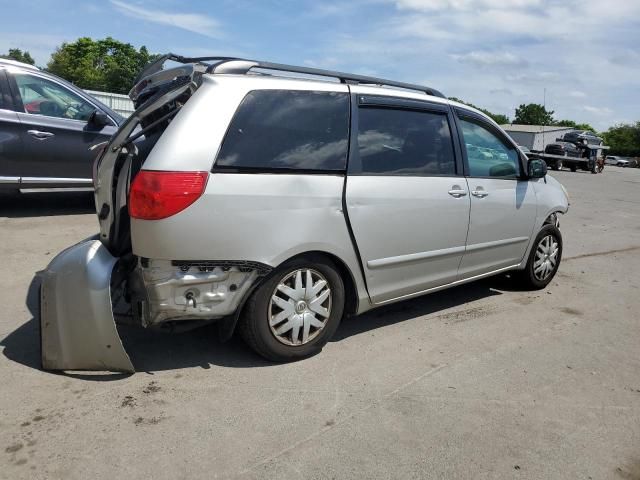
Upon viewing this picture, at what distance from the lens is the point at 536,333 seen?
4.53 meters

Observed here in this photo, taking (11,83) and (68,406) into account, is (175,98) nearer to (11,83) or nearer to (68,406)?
(68,406)

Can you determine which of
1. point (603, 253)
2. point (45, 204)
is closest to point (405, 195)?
point (603, 253)

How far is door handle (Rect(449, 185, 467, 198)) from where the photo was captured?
14.3 feet

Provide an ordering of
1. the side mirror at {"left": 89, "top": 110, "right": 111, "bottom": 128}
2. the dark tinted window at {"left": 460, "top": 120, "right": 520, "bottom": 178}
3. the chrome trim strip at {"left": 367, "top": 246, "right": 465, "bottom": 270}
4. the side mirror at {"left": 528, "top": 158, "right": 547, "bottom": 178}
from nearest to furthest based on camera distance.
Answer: the chrome trim strip at {"left": 367, "top": 246, "right": 465, "bottom": 270} < the dark tinted window at {"left": 460, "top": 120, "right": 520, "bottom": 178} < the side mirror at {"left": 528, "top": 158, "right": 547, "bottom": 178} < the side mirror at {"left": 89, "top": 110, "right": 111, "bottom": 128}

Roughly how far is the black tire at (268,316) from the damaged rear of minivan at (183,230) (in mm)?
78

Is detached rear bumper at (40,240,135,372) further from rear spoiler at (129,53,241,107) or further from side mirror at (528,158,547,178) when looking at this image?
side mirror at (528,158,547,178)

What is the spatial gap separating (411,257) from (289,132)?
1353 mm

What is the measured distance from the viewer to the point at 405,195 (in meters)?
3.98

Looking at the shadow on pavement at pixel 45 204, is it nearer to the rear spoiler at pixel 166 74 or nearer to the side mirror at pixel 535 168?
the rear spoiler at pixel 166 74

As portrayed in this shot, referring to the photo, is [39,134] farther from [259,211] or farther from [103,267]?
[259,211]

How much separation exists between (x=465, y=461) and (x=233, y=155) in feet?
6.71

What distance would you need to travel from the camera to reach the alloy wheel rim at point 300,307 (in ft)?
11.5

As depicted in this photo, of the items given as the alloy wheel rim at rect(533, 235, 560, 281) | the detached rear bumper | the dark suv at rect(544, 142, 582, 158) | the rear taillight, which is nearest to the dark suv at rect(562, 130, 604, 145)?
the dark suv at rect(544, 142, 582, 158)

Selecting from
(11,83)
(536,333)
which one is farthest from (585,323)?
(11,83)
